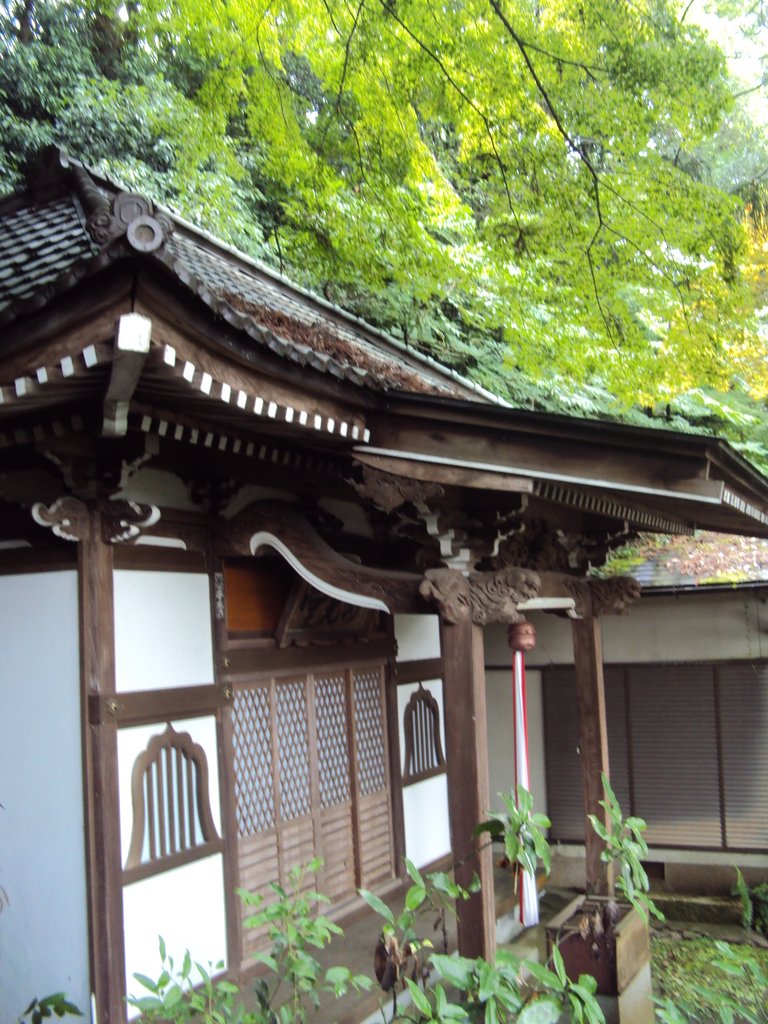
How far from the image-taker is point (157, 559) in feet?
15.2

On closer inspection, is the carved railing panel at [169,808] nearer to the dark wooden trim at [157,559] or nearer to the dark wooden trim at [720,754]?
the dark wooden trim at [157,559]

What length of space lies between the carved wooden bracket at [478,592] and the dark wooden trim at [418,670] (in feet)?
7.19

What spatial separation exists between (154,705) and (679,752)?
6.43m

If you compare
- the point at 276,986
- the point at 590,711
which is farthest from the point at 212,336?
the point at 590,711

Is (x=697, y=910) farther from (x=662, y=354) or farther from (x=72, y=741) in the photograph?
(x=72, y=741)

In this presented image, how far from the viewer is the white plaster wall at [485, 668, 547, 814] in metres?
9.41

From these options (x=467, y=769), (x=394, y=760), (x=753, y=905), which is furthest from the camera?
(x=753, y=905)

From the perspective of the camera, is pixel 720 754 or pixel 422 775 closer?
pixel 422 775

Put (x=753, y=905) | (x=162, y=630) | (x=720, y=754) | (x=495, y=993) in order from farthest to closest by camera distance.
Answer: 1. (x=720, y=754)
2. (x=753, y=905)
3. (x=162, y=630)
4. (x=495, y=993)

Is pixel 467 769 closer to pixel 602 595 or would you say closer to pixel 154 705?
pixel 154 705

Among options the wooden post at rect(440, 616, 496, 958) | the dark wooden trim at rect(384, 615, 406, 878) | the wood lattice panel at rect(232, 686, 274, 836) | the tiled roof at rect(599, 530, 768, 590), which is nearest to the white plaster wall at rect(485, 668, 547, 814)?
the tiled roof at rect(599, 530, 768, 590)

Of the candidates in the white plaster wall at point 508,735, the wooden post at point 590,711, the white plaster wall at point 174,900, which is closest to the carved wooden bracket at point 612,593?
the wooden post at point 590,711

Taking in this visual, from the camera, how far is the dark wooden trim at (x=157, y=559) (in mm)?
4402

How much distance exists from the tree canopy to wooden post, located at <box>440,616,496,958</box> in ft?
9.24
